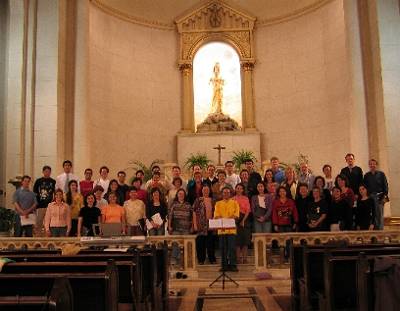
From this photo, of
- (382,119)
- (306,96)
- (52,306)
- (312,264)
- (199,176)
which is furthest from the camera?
(306,96)

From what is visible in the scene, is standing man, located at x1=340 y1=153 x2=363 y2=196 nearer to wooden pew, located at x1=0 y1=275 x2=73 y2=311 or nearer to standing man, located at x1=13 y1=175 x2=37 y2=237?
standing man, located at x1=13 y1=175 x2=37 y2=237

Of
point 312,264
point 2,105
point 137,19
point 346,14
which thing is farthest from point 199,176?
point 137,19

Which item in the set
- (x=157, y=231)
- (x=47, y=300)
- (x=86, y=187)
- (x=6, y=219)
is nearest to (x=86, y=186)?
(x=86, y=187)

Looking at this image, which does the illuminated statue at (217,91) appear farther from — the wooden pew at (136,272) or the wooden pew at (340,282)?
the wooden pew at (340,282)

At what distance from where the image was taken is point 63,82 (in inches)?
563

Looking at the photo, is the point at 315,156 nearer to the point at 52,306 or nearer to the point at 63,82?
the point at 63,82

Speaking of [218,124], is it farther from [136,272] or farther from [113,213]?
[136,272]

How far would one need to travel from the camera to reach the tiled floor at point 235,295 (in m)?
7.00

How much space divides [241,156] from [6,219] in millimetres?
7409

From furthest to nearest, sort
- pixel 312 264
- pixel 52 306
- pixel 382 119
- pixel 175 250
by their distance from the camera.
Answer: pixel 382 119, pixel 175 250, pixel 312 264, pixel 52 306

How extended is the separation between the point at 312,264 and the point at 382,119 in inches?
325

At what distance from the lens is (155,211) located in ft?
33.0

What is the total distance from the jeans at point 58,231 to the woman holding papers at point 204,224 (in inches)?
96.3

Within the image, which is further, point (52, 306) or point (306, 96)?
point (306, 96)
